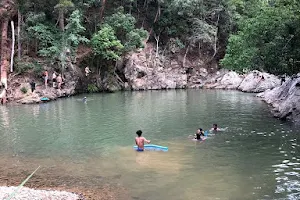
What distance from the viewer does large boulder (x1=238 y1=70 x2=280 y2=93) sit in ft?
131

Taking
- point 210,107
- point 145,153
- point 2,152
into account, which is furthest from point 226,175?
point 210,107

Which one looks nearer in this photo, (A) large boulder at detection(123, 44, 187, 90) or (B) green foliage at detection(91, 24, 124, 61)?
(B) green foliage at detection(91, 24, 124, 61)

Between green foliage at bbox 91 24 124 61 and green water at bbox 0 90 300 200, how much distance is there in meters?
12.6

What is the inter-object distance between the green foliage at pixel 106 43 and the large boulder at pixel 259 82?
50.7ft

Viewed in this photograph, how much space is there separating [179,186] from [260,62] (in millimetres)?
12269

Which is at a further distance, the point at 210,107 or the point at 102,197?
the point at 210,107

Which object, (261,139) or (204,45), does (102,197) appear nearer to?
(261,139)

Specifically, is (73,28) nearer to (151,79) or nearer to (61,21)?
(61,21)

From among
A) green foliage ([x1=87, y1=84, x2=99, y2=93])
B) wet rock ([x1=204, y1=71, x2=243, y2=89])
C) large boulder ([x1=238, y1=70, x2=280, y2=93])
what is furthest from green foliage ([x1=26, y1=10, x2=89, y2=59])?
large boulder ([x1=238, y1=70, x2=280, y2=93])

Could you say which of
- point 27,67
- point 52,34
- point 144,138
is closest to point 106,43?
point 52,34

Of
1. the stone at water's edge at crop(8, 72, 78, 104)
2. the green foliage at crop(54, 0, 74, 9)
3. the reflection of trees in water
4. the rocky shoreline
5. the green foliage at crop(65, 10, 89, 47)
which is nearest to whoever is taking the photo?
the reflection of trees in water

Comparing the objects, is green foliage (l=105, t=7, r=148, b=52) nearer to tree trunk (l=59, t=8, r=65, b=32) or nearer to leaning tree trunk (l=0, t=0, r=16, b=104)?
tree trunk (l=59, t=8, r=65, b=32)

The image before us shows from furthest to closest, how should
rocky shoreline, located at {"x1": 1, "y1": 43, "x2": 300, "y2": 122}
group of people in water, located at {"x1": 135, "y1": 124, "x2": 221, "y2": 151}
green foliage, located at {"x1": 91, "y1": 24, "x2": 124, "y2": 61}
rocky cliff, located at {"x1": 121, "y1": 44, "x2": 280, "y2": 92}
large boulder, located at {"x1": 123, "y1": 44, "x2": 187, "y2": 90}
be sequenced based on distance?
large boulder, located at {"x1": 123, "y1": 44, "x2": 187, "y2": 90} → rocky cliff, located at {"x1": 121, "y1": 44, "x2": 280, "y2": 92} → green foliage, located at {"x1": 91, "y1": 24, "x2": 124, "y2": 61} → rocky shoreline, located at {"x1": 1, "y1": 43, "x2": 300, "y2": 122} → group of people in water, located at {"x1": 135, "y1": 124, "x2": 221, "y2": 151}

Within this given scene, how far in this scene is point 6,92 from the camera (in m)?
31.2
